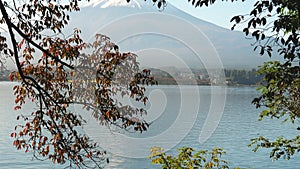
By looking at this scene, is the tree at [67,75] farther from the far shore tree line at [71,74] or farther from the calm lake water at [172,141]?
the calm lake water at [172,141]

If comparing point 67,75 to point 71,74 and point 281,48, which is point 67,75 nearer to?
point 71,74

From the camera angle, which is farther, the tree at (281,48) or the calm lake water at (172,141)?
the calm lake water at (172,141)

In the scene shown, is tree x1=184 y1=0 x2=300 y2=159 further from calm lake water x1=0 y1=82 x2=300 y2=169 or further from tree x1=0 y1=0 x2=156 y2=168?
calm lake water x1=0 y1=82 x2=300 y2=169

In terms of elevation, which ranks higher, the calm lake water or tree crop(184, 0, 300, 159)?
tree crop(184, 0, 300, 159)

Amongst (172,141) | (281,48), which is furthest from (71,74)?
(172,141)

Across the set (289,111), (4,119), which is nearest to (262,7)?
(289,111)

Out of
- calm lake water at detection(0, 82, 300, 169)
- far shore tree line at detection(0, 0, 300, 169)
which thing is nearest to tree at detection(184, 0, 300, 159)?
far shore tree line at detection(0, 0, 300, 169)

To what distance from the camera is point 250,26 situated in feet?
14.0

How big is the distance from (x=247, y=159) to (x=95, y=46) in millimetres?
21721

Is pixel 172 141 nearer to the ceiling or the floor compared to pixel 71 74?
nearer to the floor

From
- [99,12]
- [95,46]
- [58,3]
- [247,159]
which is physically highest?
[99,12]

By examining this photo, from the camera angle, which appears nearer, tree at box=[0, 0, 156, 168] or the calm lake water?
tree at box=[0, 0, 156, 168]

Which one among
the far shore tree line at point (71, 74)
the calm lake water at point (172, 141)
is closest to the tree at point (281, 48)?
the far shore tree line at point (71, 74)

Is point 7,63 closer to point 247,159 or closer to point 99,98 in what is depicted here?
point 99,98
